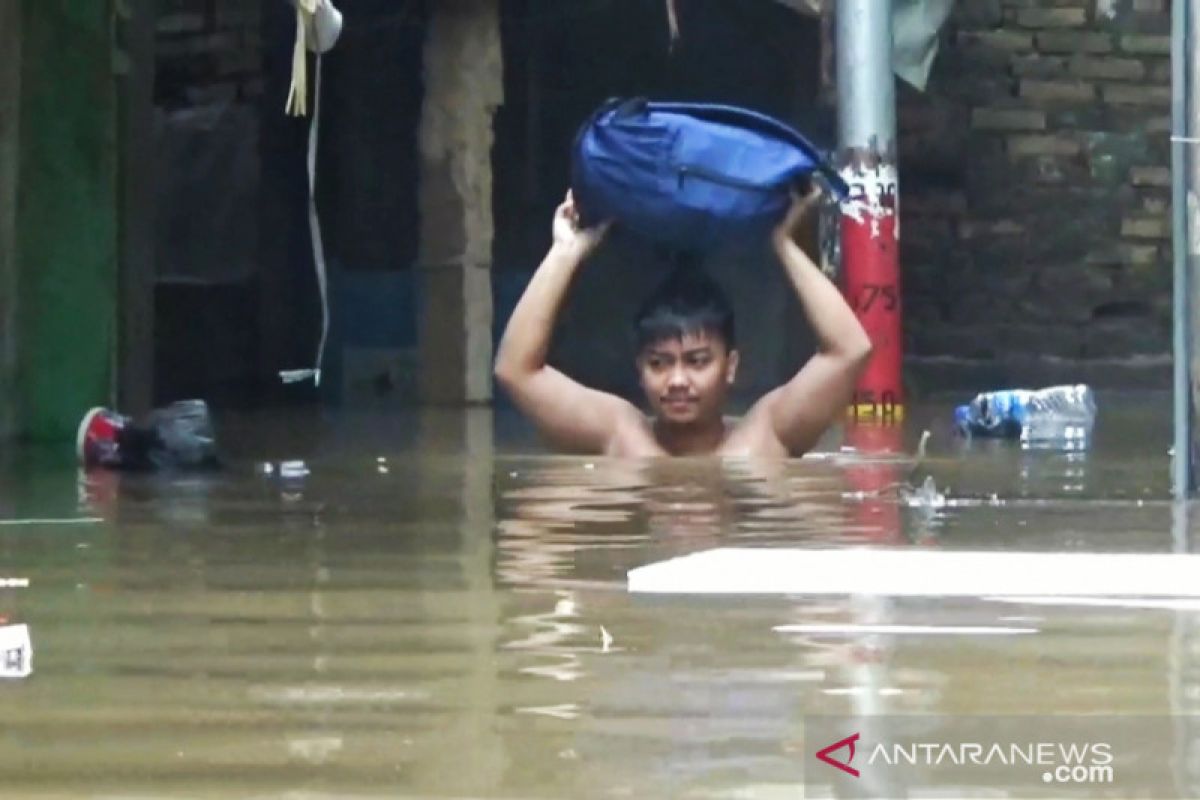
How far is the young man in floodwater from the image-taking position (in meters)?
6.31

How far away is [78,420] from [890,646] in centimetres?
582

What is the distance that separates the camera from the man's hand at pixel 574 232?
6500 mm

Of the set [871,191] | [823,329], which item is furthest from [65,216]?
[871,191]

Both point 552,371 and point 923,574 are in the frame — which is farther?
point 552,371

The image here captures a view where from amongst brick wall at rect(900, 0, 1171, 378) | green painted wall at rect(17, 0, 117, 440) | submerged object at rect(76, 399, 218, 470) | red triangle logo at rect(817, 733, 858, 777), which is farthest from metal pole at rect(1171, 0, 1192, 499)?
brick wall at rect(900, 0, 1171, 378)

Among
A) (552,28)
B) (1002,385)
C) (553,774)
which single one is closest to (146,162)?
(552,28)

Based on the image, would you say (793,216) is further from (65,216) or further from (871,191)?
(871,191)

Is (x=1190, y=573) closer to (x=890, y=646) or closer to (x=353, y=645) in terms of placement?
(x=890, y=646)

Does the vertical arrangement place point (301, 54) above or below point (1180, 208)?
above

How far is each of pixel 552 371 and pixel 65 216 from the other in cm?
238

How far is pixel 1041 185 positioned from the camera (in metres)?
13.8

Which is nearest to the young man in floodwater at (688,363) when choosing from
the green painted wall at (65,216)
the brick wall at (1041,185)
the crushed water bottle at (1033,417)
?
the crushed water bottle at (1033,417)

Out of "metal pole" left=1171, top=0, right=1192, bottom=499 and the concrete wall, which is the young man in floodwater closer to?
"metal pole" left=1171, top=0, right=1192, bottom=499

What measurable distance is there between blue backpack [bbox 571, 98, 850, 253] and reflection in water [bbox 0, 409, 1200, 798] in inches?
47.4
